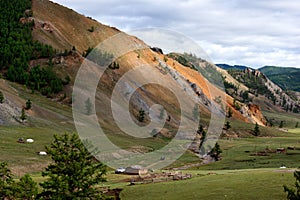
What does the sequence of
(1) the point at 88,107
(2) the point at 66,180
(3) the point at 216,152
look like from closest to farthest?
(2) the point at 66,180
(3) the point at 216,152
(1) the point at 88,107

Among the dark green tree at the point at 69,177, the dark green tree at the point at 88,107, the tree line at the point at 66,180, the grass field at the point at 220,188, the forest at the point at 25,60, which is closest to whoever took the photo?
the dark green tree at the point at 69,177

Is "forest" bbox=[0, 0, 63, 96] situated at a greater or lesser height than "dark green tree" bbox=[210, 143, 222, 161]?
greater

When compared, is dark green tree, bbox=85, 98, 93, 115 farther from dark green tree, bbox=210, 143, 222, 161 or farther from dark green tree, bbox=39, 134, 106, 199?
dark green tree, bbox=39, 134, 106, 199

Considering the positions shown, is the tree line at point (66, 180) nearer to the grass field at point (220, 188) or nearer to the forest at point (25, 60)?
the grass field at point (220, 188)

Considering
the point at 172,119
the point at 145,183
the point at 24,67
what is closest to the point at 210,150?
the point at 172,119

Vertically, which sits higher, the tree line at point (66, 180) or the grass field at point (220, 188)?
the tree line at point (66, 180)

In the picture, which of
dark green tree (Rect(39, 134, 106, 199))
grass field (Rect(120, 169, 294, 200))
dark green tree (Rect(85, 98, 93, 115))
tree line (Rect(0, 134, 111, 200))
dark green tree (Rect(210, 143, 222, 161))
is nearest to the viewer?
dark green tree (Rect(39, 134, 106, 199))

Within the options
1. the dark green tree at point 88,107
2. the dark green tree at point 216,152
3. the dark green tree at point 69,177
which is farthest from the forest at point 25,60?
the dark green tree at point 69,177

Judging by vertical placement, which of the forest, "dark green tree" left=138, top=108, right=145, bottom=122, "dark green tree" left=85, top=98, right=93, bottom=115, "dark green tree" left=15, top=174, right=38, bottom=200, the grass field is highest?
the forest

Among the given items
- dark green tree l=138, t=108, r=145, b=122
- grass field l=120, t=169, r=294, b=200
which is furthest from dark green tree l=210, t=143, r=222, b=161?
grass field l=120, t=169, r=294, b=200

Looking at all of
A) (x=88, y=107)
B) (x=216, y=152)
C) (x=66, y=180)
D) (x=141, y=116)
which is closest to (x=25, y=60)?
(x=88, y=107)

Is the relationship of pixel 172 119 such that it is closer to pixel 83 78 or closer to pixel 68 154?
pixel 83 78

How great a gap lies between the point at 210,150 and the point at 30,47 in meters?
105

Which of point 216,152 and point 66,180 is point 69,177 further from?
point 216,152
